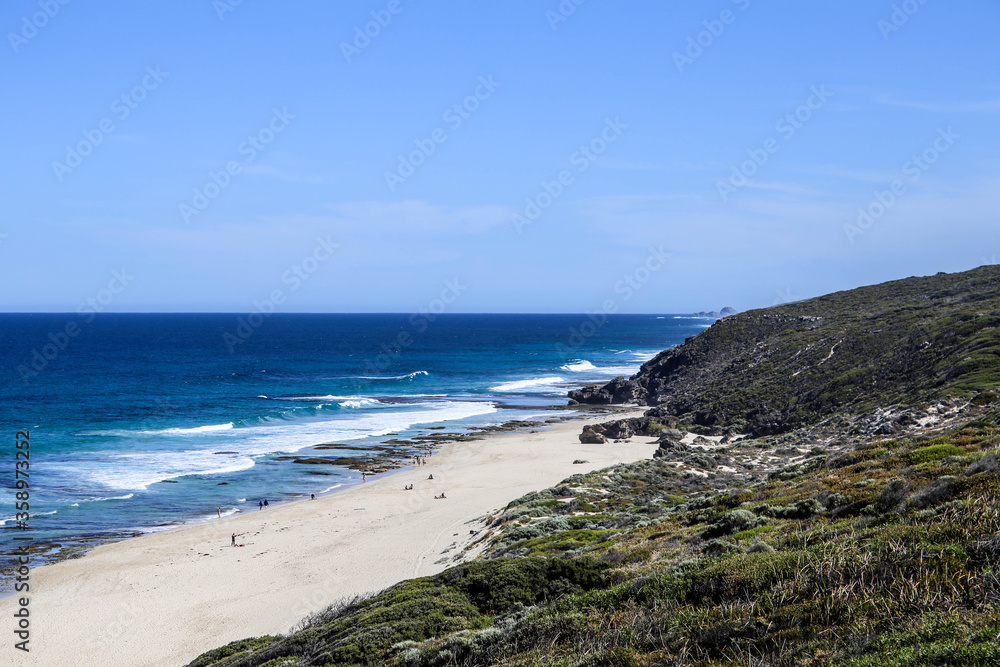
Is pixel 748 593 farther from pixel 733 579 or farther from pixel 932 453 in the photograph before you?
pixel 932 453

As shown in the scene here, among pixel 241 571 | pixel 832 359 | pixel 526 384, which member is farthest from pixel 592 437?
pixel 526 384

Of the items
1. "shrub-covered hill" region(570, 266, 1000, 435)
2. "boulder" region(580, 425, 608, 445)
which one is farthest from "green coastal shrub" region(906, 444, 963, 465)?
"boulder" region(580, 425, 608, 445)

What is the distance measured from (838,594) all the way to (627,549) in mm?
6443

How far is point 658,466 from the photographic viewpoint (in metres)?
31.3

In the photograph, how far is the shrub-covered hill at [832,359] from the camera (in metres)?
36.2

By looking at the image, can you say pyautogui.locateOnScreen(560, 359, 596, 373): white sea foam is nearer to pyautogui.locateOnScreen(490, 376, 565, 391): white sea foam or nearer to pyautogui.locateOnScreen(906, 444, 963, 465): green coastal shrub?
pyautogui.locateOnScreen(490, 376, 565, 391): white sea foam

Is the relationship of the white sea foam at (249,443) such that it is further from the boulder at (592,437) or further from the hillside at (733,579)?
the hillside at (733,579)

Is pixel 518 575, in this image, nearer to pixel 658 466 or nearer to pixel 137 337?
pixel 658 466

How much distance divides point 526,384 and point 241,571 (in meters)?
61.6

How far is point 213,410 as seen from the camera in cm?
6041

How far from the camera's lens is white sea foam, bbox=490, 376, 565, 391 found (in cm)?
8069

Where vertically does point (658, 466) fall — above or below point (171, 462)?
below

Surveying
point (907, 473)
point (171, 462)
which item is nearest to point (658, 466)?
point (907, 473)

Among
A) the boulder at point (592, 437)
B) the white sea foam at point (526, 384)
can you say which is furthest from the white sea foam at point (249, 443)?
the boulder at point (592, 437)
